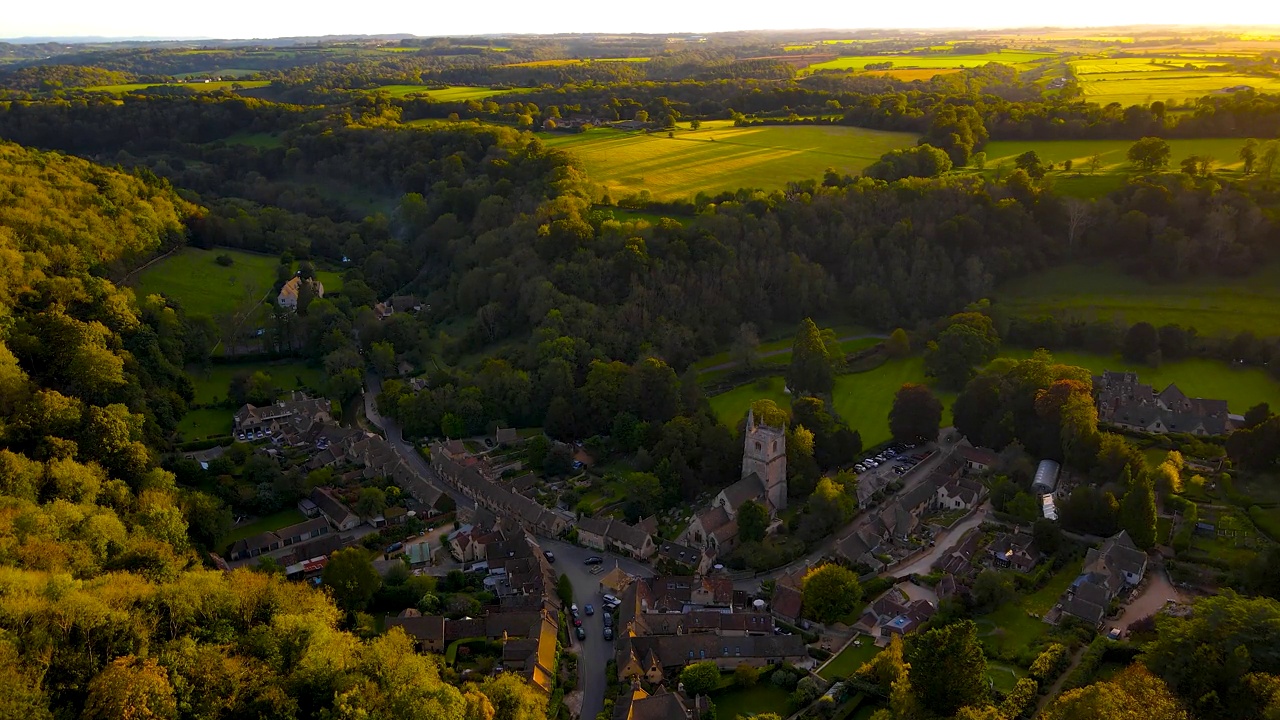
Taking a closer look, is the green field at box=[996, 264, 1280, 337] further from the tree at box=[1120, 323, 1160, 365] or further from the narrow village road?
the narrow village road

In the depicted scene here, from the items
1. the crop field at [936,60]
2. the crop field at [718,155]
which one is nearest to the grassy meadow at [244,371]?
the crop field at [718,155]

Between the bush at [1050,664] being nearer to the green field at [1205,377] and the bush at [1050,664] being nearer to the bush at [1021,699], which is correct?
the bush at [1021,699]

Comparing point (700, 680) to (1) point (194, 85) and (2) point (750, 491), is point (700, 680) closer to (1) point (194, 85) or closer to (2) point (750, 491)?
(2) point (750, 491)

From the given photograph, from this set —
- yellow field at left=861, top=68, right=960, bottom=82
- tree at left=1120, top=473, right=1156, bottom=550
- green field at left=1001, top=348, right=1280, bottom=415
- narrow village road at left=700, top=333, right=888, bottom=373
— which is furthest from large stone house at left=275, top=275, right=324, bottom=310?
yellow field at left=861, top=68, right=960, bottom=82

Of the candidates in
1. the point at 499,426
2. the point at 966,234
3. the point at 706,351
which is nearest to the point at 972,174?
the point at 966,234

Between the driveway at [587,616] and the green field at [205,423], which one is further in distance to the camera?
the green field at [205,423]

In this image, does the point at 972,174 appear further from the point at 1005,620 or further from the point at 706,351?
the point at 1005,620
